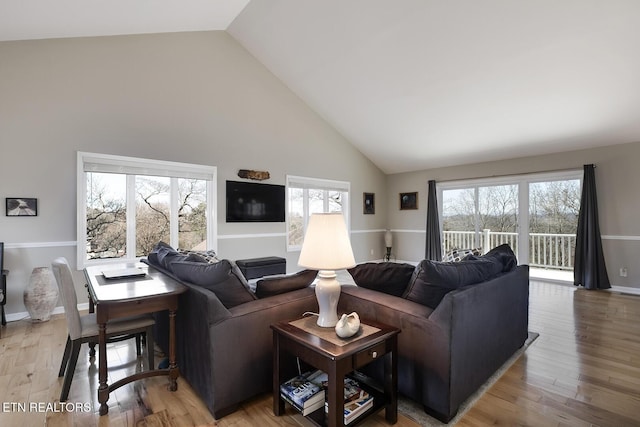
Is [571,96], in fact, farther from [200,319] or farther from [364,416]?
[200,319]

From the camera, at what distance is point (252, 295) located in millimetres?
2051

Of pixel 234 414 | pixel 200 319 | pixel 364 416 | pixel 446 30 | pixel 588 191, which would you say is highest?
pixel 446 30

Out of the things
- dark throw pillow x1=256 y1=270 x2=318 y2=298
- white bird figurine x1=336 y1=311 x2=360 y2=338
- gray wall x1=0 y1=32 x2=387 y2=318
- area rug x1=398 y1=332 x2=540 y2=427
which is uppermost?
gray wall x1=0 y1=32 x2=387 y2=318

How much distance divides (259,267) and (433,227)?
4055 millimetres

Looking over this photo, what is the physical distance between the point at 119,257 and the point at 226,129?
2459 mm

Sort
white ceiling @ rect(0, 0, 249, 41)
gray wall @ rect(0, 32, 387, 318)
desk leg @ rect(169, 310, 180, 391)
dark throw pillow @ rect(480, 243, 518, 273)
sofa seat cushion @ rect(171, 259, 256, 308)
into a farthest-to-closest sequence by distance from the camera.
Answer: gray wall @ rect(0, 32, 387, 318) < white ceiling @ rect(0, 0, 249, 41) < dark throw pillow @ rect(480, 243, 518, 273) < desk leg @ rect(169, 310, 180, 391) < sofa seat cushion @ rect(171, 259, 256, 308)

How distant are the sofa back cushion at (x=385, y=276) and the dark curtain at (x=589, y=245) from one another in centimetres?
447

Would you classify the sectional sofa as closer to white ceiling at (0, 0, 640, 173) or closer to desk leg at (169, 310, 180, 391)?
desk leg at (169, 310, 180, 391)

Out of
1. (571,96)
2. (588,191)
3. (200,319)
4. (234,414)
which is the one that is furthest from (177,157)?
(588,191)

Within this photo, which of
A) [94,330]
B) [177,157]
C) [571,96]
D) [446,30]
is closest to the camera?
[94,330]

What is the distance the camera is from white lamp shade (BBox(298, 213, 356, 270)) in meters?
1.73

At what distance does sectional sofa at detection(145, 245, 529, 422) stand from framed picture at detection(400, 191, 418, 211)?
511 cm

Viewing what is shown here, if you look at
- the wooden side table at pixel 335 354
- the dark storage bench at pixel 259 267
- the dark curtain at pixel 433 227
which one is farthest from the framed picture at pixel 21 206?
the dark curtain at pixel 433 227

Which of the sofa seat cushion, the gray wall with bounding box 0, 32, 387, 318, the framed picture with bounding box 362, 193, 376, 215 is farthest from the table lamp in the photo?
the framed picture with bounding box 362, 193, 376, 215
